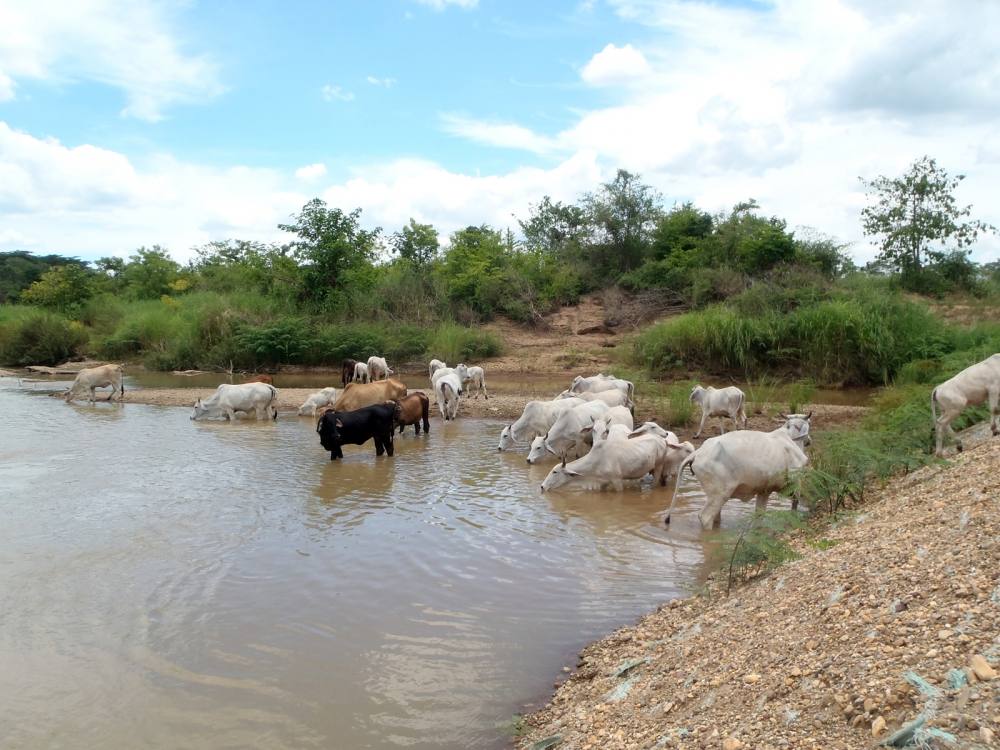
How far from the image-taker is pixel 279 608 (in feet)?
21.2

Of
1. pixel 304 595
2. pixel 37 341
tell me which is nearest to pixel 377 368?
pixel 304 595

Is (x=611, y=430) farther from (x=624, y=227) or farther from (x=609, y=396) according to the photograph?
(x=624, y=227)

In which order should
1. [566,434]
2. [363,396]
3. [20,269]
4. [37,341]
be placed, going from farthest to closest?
[20,269]
[37,341]
[363,396]
[566,434]

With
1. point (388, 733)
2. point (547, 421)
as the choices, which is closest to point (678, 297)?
point (547, 421)

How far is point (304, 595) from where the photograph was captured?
22.2ft

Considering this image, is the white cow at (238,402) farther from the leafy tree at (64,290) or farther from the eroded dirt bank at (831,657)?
the leafy tree at (64,290)

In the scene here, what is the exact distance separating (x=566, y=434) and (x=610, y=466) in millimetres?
1974

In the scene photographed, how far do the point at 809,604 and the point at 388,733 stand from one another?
2.47 m

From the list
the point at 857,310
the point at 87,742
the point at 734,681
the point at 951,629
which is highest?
the point at 857,310

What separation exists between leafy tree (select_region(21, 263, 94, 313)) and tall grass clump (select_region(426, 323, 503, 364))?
25163 mm

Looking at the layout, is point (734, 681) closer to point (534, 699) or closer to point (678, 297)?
point (534, 699)

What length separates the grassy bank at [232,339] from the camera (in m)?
30.6

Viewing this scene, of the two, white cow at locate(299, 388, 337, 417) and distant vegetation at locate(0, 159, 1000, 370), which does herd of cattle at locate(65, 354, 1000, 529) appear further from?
distant vegetation at locate(0, 159, 1000, 370)

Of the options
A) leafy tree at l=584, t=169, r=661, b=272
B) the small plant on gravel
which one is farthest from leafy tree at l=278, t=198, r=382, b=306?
the small plant on gravel
